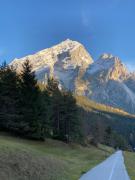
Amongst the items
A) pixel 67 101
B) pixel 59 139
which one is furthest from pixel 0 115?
pixel 67 101

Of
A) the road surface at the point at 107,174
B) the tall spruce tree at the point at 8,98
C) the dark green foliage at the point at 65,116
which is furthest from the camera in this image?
the dark green foliage at the point at 65,116

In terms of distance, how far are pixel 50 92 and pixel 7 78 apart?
22.3m

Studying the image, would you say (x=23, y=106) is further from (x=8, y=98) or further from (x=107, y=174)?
(x=107, y=174)

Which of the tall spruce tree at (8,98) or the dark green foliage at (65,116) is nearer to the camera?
the tall spruce tree at (8,98)

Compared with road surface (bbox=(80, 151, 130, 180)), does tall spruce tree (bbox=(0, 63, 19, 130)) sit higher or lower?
higher

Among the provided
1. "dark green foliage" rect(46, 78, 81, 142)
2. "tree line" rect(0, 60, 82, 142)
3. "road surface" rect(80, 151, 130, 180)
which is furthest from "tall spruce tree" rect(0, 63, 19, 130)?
"road surface" rect(80, 151, 130, 180)

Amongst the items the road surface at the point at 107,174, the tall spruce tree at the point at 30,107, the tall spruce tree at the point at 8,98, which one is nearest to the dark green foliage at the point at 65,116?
the tall spruce tree at the point at 30,107

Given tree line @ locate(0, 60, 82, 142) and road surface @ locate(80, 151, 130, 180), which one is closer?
road surface @ locate(80, 151, 130, 180)

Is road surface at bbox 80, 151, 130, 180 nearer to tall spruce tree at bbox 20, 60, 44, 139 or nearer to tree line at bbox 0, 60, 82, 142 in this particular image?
tall spruce tree at bbox 20, 60, 44, 139

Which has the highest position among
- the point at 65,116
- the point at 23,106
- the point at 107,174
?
the point at 65,116

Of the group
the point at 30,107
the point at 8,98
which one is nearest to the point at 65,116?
the point at 30,107

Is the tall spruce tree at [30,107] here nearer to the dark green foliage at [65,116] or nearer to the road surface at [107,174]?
the dark green foliage at [65,116]

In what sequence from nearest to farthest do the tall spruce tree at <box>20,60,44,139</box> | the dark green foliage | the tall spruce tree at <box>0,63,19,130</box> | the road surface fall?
the road surface < the tall spruce tree at <box>0,63,19,130</box> < the tall spruce tree at <box>20,60,44,139</box> < the dark green foliage

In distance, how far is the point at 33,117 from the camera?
5994cm
